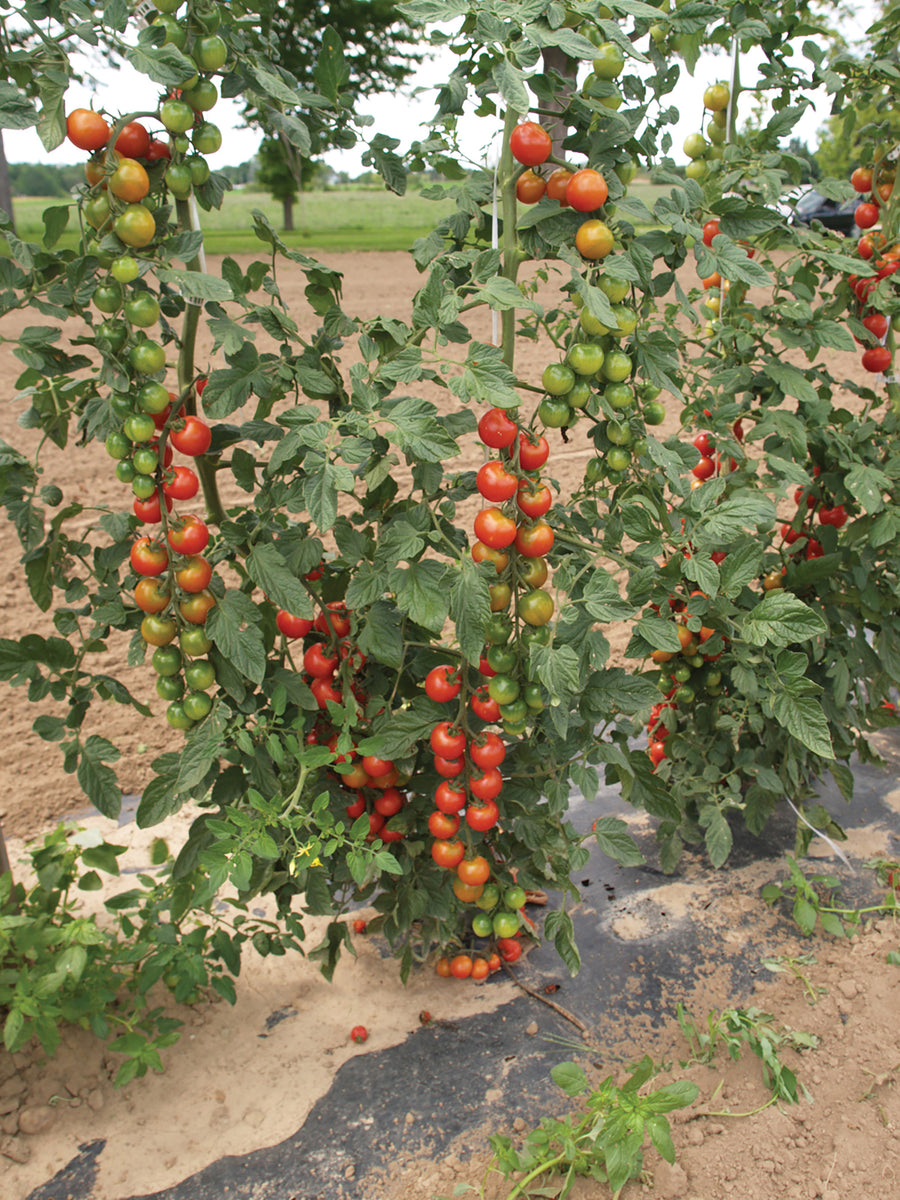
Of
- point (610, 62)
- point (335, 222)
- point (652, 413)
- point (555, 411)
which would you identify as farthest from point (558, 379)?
point (335, 222)

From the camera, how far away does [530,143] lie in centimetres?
116

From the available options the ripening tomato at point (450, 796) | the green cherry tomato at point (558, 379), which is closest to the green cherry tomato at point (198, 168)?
the green cherry tomato at point (558, 379)

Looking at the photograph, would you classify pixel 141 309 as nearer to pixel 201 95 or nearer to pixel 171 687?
pixel 201 95

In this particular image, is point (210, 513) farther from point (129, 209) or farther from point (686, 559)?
point (686, 559)

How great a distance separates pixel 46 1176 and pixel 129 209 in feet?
4.99

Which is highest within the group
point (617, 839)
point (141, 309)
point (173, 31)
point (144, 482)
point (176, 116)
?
point (173, 31)

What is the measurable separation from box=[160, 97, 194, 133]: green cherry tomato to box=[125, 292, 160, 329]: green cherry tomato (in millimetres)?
215

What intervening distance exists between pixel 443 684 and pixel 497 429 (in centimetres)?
44

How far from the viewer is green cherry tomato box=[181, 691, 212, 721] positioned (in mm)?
1345

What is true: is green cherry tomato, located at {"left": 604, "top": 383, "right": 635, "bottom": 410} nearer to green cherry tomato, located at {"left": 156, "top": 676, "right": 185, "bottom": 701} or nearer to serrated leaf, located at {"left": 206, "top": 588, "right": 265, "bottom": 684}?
serrated leaf, located at {"left": 206, "top": 588, "right": 265, "bottom": 684}

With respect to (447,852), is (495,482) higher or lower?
higher

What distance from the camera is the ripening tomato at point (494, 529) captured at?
46.2 inches

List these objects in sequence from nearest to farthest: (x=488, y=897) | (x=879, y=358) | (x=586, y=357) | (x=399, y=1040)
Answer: (x=586, y=357) < (x=488, y=897) < (x=399, y=1040) < (x=879, y=358)

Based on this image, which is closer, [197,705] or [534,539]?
[534,539]
